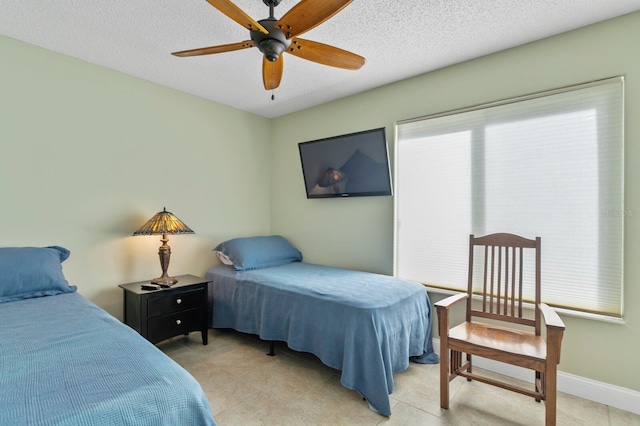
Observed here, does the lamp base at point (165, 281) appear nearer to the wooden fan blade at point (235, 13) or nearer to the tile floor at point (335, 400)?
the tile floor at point (335, 400)

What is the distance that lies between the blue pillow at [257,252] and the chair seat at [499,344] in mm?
1985

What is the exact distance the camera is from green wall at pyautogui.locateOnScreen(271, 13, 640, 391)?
2.02 m

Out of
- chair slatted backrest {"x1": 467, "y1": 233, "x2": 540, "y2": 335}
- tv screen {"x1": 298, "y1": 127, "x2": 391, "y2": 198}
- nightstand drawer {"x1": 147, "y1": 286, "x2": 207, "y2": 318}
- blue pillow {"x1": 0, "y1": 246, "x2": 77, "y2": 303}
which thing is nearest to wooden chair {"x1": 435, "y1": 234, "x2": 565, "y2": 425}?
chair slatted backrest {"x1": 467, "y1": 233, "x2": 540, "y2": 335}

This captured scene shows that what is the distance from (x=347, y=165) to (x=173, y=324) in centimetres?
222

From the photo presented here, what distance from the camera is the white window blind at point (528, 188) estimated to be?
6.88 feet

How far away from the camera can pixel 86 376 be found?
109cm

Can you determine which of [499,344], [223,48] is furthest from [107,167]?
[499,344]

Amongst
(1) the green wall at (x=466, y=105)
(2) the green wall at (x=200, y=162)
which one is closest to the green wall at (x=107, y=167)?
(2) the green wall at (x=200, y=162)

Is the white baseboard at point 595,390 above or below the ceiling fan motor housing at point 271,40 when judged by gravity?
below

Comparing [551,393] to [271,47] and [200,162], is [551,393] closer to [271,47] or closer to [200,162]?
[271,47]

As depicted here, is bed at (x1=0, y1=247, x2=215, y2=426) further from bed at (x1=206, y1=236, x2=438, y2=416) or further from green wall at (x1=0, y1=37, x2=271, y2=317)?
bed at (x1=206, y1=236, x2=438, y2=416)

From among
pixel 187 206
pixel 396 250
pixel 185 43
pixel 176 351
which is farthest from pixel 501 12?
pixel 176 351

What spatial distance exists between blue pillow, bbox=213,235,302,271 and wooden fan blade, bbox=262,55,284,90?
5.62ft

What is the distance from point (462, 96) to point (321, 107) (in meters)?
1.59
